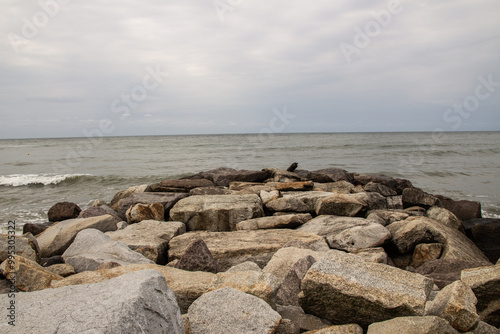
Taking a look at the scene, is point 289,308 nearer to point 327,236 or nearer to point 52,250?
point 327,236

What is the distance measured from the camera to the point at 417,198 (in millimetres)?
8672

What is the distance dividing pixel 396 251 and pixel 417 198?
3.38 m

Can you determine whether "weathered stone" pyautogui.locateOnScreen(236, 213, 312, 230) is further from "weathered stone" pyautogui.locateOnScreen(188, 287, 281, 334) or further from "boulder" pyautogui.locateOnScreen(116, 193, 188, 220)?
"weathered stone" pyautogui.locateOnScreen(188, 287, 281, 334)

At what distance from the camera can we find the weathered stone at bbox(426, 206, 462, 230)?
734cm

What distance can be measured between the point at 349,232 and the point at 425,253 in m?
1.29

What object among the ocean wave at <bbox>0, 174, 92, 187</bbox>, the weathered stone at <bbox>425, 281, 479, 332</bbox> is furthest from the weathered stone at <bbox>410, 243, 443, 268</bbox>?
the ocean wave at <bbox>0, 174, 92, 187</bbox>

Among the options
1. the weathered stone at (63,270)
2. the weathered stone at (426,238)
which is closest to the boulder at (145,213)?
the weathered stone at (63,270)

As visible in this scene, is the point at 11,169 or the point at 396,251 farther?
the point at 11,169

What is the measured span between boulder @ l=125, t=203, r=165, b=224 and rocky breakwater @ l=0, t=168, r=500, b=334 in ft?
0.07

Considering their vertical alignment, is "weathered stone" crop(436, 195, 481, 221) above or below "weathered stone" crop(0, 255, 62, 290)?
below

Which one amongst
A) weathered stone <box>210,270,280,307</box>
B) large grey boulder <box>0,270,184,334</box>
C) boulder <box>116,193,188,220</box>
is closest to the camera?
large grey boulder <box>0,270,184,334</box>

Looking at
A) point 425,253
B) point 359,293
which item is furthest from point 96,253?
point 425,253

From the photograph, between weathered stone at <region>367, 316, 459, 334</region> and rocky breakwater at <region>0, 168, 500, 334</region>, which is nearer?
rocky breakwater at <region>0, 168, 500, 334</region>

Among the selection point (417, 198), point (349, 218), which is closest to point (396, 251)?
point (349, 218)
